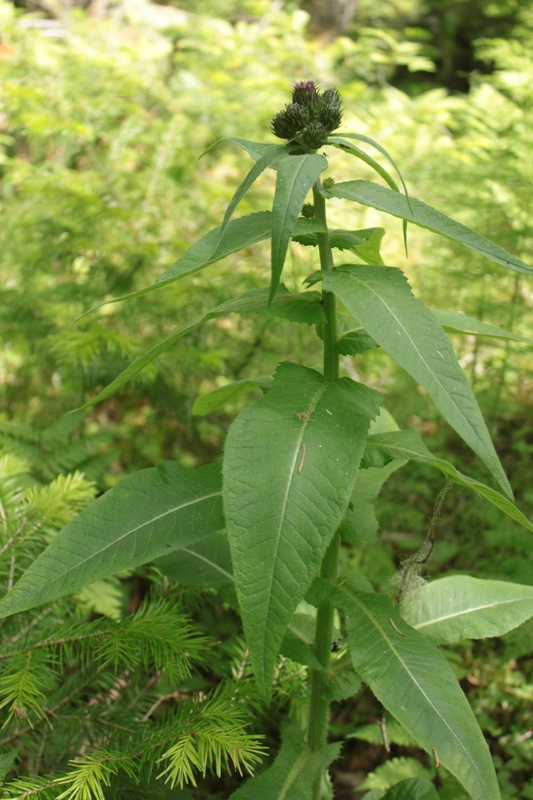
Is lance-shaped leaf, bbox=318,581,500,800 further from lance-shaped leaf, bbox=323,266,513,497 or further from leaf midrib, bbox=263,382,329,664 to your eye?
lance-shaped leaf, bbox=323,266,513,497

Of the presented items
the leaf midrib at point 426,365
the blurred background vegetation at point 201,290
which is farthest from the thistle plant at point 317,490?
the blurred background vegetation at point 201,290

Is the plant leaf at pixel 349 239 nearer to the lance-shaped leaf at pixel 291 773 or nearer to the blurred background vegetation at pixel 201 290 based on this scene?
the lance-shaped leaf at pixel 291 773

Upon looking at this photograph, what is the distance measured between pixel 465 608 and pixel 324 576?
1.30 ft

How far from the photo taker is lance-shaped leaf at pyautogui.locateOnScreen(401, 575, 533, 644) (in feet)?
4.43

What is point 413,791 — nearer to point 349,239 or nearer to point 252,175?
point 349,239

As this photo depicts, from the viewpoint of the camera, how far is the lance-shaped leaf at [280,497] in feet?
2.82

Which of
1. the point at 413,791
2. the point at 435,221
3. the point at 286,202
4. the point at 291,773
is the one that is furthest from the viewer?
the point at 413,791

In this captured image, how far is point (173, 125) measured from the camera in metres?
3.08

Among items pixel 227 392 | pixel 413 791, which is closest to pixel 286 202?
pixel 227 392

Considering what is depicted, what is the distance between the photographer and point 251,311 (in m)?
1.13

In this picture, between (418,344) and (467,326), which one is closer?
(418,344)

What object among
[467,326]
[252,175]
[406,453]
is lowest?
[406,453]

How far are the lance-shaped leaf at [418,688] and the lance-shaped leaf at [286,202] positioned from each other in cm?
69

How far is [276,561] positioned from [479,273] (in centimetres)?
269
